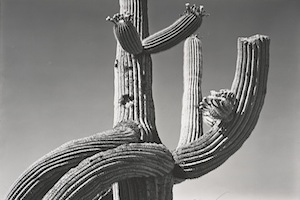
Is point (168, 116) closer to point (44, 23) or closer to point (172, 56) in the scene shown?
point (172, 56)

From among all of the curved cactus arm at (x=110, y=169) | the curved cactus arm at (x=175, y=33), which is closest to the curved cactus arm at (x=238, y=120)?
the curved cactus arm at (x=110, y=169)

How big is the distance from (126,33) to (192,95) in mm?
547

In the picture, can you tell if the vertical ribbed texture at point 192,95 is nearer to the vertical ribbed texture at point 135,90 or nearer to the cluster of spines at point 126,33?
the vertical ribbed texture at point 135,90

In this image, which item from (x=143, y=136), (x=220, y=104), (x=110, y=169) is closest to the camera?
(x=110, y=169)

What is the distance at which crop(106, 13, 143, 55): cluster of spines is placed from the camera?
266cm

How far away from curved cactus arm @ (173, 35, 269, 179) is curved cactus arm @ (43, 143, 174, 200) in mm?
124

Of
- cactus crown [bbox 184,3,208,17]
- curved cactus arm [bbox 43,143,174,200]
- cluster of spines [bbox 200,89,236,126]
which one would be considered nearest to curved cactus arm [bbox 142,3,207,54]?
cactus crown [bbox 184,3,208,17]

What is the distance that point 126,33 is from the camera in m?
2.68

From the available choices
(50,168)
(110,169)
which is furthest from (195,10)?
(50,168)

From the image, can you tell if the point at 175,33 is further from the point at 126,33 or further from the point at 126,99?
the point at 126,99

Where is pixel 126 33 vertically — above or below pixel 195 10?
below

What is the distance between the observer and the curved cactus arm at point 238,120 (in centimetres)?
260

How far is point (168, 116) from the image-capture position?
409cm

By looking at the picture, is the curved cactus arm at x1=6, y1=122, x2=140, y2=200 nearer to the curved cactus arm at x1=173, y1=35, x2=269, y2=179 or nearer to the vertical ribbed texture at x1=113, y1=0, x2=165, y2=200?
the vertical ribbed texture at x1=113, y1=0, x2=165, y2=200
